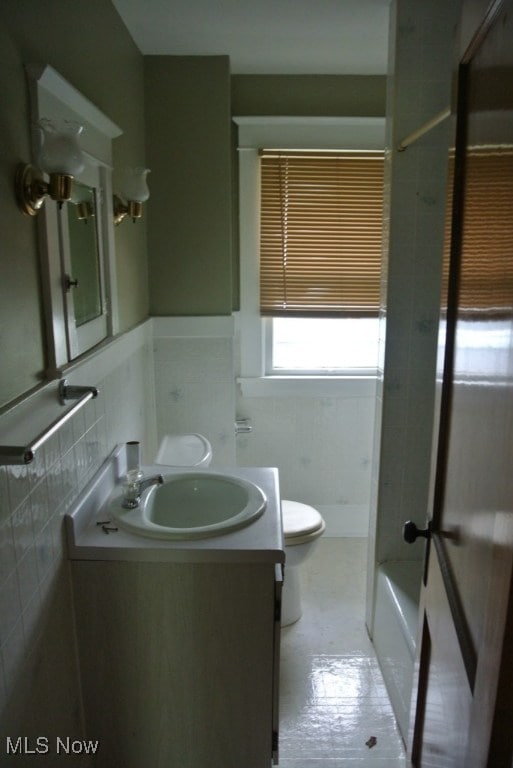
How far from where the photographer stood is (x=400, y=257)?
2.03 m

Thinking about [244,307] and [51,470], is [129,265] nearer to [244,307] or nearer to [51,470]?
[244,307]

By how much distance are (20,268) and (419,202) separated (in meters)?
1.44

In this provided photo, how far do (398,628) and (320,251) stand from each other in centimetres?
180

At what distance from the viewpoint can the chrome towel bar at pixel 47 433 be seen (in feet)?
3.06

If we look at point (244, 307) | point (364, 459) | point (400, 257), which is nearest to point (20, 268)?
point (400, 257)

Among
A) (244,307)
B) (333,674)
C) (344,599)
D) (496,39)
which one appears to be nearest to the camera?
(496,39)

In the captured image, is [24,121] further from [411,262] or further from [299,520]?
[299,520]

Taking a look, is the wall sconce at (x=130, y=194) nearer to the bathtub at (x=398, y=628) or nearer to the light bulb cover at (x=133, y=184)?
the light bulb cover at (x=133, y=184)

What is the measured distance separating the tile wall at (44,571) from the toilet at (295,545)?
885 mm

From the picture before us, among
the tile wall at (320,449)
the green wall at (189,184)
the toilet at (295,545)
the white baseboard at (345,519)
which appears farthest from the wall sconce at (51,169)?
the white baseboard at (345,519)

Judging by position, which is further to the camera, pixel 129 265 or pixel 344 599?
pixel 344 599

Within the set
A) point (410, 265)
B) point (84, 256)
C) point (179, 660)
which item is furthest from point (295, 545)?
point (84, 256)

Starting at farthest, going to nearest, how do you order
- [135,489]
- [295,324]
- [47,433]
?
[295,324] → [135,489] → [47,433]

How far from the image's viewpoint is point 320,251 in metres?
2.82
